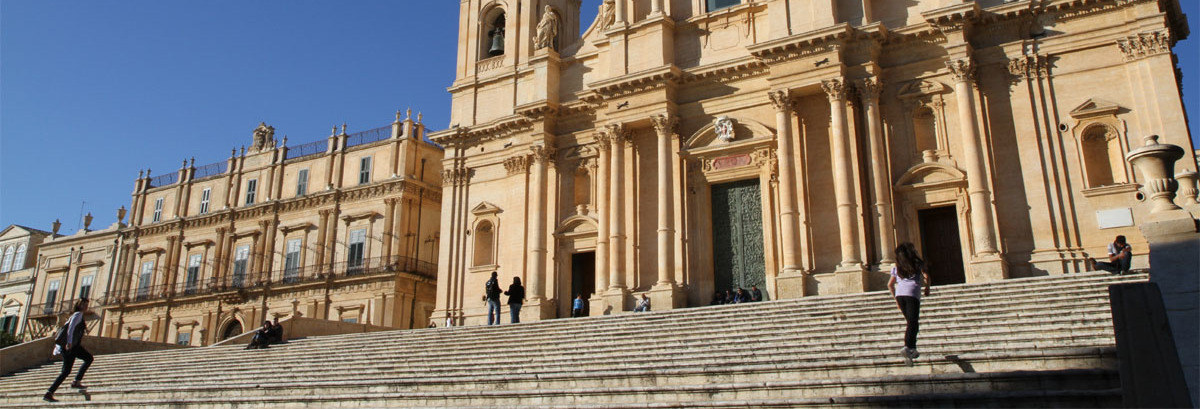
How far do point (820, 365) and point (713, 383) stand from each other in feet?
4.17

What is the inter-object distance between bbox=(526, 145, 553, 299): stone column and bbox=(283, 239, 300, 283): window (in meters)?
16.1

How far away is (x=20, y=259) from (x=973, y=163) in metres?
52.3

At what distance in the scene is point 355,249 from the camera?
37.2 meters

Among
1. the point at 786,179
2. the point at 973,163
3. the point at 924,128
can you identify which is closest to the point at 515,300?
the point at 786,179

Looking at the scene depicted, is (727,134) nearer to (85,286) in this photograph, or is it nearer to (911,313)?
(911,313)

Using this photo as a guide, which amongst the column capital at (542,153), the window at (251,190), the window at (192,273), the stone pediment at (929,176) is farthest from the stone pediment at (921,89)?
the window at (192,273)

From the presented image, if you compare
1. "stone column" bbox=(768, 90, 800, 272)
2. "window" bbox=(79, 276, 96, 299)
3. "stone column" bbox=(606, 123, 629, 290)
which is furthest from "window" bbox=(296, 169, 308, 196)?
"stone column" bbox=(768, 90, 800, 272)

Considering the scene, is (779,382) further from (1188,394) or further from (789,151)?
(789,151)

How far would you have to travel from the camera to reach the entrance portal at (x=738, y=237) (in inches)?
905

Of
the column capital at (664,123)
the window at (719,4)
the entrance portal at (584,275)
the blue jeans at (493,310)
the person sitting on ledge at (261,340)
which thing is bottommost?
the person sitting on ledge at (261,340)

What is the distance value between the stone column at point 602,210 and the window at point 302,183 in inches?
758

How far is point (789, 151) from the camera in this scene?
73.0ft

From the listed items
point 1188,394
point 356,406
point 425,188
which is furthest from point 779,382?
point 425,188

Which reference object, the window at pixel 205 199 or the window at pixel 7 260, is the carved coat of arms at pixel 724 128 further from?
the window at pixel 7 260
